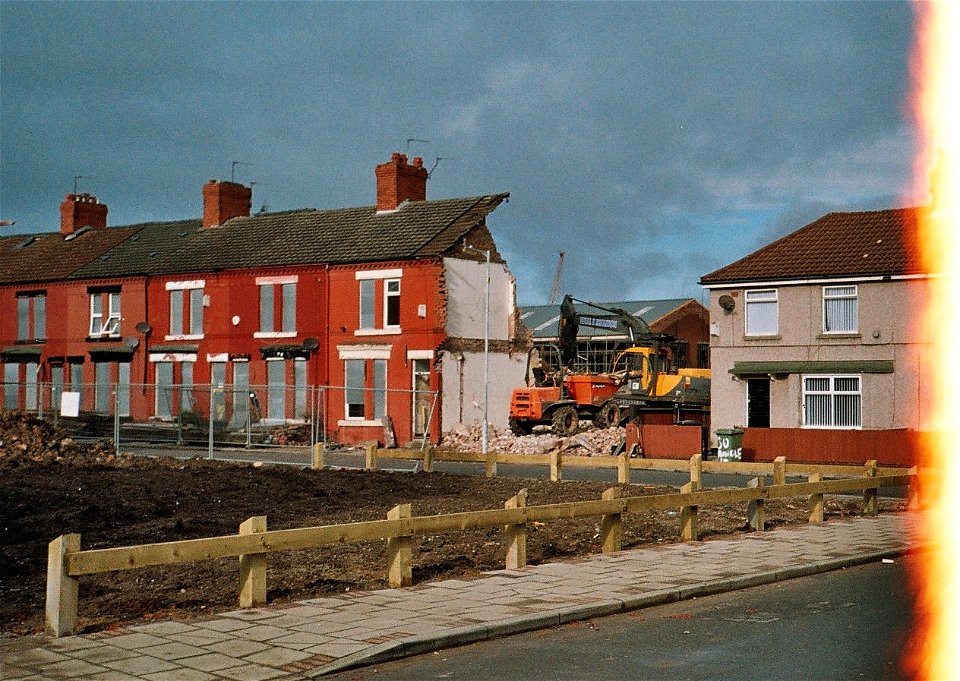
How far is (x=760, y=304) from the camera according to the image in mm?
39094

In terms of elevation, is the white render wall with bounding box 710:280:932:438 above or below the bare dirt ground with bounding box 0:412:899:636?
above

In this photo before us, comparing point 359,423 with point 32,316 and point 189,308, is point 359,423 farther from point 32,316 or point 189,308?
point 32,316

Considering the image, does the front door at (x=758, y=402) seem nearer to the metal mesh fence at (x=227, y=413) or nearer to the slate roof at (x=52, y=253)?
the metal mesh fence at (x=227, y=413)

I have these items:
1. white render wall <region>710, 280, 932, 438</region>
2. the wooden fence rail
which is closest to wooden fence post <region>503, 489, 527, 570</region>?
the wooden fence rail

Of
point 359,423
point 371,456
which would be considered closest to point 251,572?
point 371,456

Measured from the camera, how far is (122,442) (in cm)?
3816

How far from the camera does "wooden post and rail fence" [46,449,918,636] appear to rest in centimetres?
978

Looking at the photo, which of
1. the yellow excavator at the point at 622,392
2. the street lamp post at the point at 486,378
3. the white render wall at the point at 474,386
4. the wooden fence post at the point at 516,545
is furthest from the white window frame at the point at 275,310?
the wooden fence post at the point at 516,545

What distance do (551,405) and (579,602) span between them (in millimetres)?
31053

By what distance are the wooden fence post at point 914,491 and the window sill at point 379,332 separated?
25.8 meters

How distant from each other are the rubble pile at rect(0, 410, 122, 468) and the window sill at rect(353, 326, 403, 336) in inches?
507

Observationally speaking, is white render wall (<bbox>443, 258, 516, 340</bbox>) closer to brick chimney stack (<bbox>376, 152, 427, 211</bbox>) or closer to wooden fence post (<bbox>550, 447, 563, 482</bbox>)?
brick chimney stack (<bbox>376, 152, 427, 211</bbox>)

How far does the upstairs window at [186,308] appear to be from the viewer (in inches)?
1972

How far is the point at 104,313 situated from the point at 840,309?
32.8m
